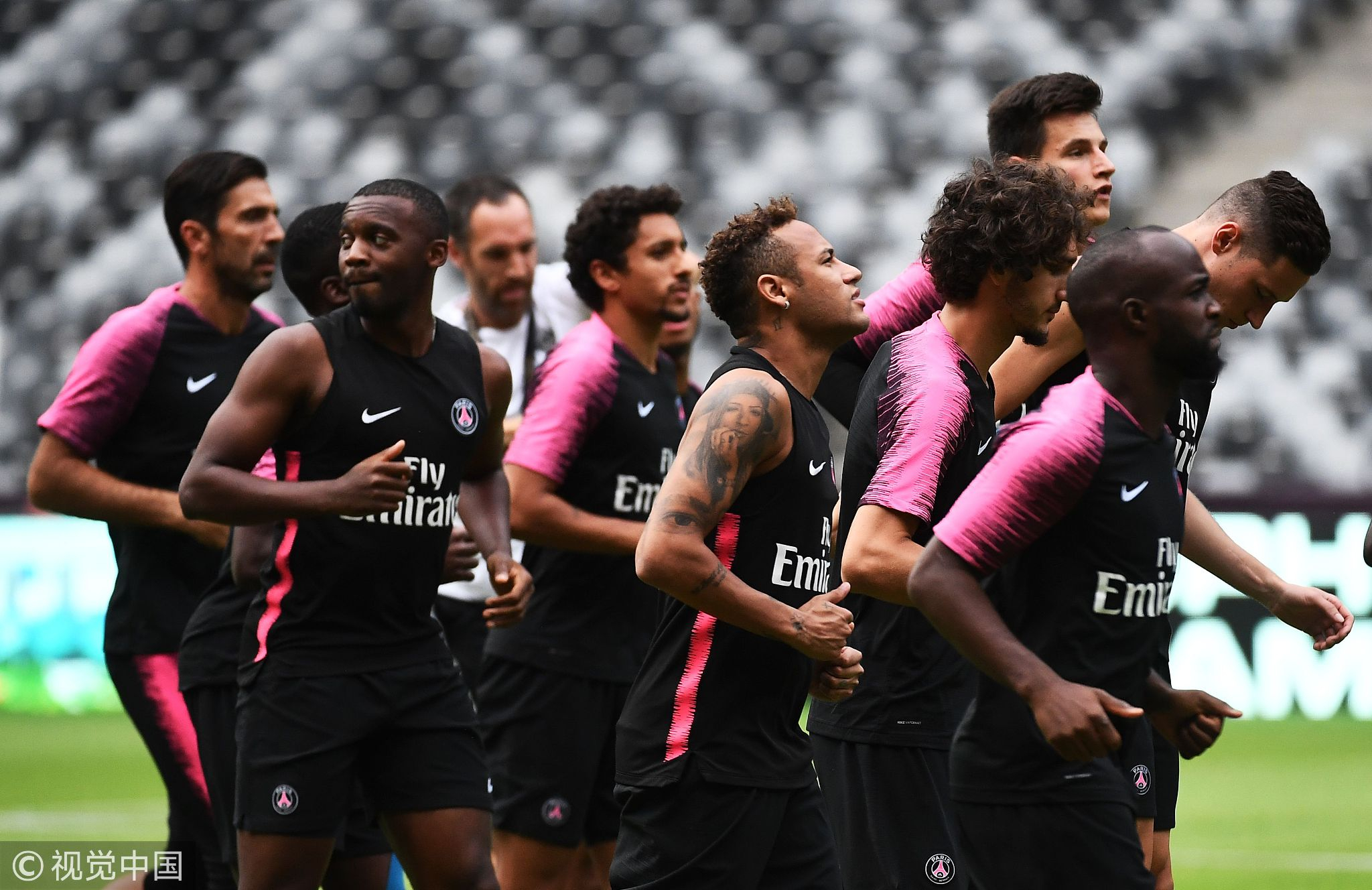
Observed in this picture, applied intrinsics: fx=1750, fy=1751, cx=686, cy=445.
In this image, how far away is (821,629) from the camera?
3791 millimetres

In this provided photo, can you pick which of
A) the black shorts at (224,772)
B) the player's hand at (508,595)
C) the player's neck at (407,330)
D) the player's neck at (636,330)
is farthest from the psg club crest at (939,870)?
the player's neck at (636,330)

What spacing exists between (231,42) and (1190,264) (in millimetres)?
13125

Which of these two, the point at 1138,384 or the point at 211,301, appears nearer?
the point at 1138,384

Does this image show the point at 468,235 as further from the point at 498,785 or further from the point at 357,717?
the point at 357,717

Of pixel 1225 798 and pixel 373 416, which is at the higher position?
pixel 1225 798

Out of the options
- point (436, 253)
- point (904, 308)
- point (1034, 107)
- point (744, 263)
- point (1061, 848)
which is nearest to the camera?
point (1061, 848)

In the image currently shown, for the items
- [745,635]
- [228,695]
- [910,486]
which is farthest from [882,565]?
[228,695]

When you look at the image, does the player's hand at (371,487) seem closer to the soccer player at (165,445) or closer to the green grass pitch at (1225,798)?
the soccer player at (165,445)

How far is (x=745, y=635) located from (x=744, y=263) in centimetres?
90

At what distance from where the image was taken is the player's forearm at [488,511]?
16.8 feet

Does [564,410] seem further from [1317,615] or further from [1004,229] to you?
[1317,615]

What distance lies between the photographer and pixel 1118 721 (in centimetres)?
346

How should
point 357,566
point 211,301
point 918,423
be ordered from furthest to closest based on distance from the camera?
point 211,301 < point 357,566 < point 918,423

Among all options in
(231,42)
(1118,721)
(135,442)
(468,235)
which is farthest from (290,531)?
(231,42)
